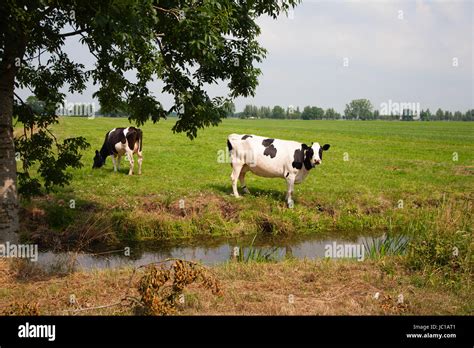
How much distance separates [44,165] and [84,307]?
5862mm

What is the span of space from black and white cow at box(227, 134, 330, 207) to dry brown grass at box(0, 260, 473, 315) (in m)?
6.52

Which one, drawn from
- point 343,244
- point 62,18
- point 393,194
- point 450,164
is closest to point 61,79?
point 62,18

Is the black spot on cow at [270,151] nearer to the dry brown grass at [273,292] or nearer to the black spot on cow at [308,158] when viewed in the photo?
the black spot on cow at [308,158]

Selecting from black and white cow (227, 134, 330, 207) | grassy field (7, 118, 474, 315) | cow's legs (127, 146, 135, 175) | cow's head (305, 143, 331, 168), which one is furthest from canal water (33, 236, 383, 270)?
cow's legs (127, 146, 135, 175)

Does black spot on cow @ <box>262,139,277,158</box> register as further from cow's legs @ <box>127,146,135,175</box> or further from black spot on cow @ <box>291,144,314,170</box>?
cow's legs @ <box>127,146,135,175</box>

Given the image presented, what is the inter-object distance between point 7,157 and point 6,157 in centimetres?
3

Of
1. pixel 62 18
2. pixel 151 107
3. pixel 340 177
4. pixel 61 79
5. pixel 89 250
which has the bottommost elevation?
pixel 89 250

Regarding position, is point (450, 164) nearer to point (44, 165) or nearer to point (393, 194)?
point (393, 194)

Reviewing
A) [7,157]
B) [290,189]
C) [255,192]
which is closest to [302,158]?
[290,189]

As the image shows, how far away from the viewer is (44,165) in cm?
1218

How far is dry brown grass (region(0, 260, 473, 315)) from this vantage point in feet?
23.9

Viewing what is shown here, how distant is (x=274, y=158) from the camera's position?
16.6 meters

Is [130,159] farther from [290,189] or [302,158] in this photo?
[302,158]

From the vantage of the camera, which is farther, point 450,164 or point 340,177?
point 450,164
